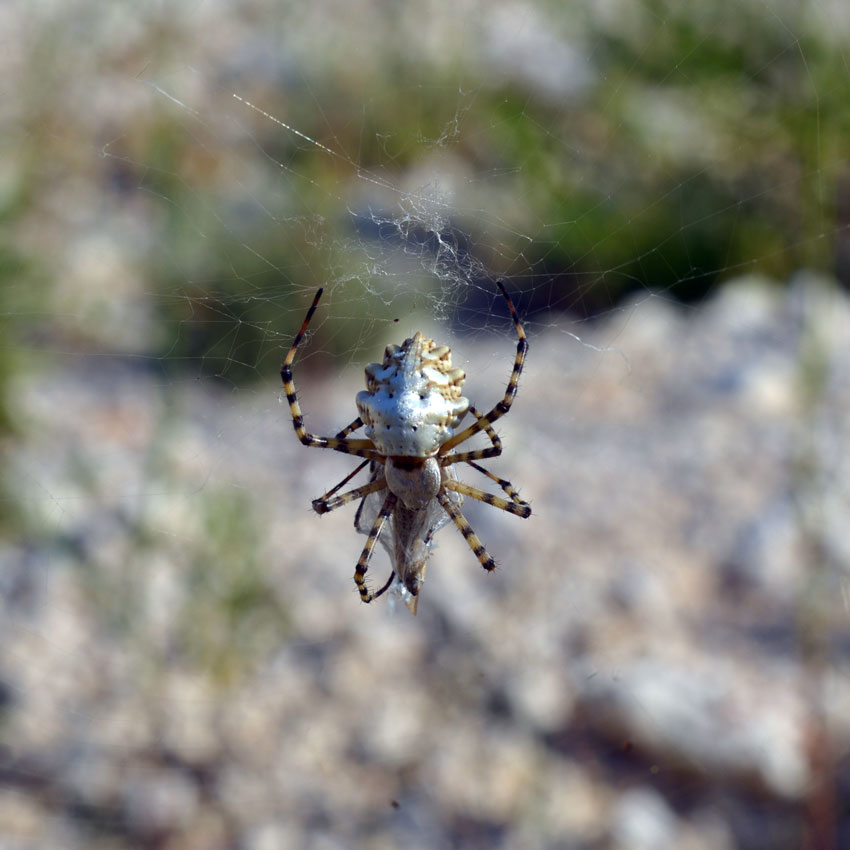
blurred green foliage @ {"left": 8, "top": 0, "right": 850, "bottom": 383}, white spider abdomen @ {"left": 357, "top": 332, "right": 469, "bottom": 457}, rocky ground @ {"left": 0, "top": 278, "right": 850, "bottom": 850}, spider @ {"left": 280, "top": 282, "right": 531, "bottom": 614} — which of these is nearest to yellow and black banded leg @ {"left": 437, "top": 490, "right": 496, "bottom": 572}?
spider @ {"left": 280, "top": 282, "right": 531, "bottom": 614}

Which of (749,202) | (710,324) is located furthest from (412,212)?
(749,202)

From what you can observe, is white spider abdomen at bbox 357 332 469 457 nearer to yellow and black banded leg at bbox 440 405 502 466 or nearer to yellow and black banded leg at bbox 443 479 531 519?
yellow and black banded leg at bbox 440 405 502 466

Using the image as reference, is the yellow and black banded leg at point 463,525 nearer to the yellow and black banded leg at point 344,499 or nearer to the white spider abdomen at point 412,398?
the yellow and black banded leg at point 344,499

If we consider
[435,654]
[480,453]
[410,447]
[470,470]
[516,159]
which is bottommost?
[410,447]

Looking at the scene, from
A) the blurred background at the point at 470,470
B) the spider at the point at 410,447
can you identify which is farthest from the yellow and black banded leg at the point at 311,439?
the blurred background at the point at 470,470

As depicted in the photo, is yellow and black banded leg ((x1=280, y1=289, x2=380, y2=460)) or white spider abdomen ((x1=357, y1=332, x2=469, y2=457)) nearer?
white spider abdomen ((x1=357, y1=332, x2=469, y2=457))

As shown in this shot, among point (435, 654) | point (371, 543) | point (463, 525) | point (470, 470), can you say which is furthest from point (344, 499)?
point (435, 654)

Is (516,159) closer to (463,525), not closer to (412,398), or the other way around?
(463,525)

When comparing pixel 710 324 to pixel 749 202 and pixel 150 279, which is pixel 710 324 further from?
pixel 150 279
